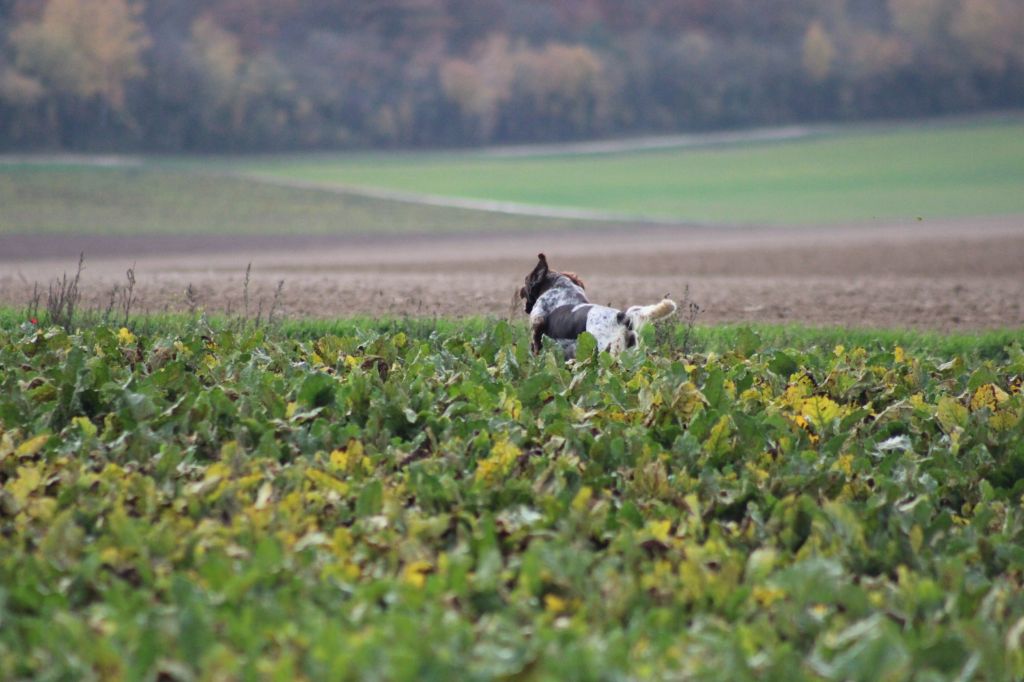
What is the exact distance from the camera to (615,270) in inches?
879

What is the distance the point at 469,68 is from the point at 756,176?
22.6 meters

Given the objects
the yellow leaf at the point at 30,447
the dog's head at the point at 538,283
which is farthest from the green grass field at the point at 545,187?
the yellow leaf at the point at 30,447

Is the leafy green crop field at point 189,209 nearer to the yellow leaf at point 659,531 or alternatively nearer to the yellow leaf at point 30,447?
the yellow leaf at point 30,447

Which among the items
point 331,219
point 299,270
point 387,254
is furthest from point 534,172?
point 299,270

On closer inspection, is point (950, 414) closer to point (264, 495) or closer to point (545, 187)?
point (264, 495)

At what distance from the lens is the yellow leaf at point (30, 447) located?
5688 millimetres

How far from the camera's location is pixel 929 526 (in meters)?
5.11

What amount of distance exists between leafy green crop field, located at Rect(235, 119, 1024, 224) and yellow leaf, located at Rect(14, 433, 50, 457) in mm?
33917

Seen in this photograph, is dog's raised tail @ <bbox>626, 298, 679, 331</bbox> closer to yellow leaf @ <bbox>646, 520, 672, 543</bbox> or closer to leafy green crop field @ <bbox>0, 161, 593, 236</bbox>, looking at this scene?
yellow leaf @ <bbox>646, 520, 672, 543</bbox>

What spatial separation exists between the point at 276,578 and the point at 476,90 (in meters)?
66.7

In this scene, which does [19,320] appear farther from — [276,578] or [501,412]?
[276,578]

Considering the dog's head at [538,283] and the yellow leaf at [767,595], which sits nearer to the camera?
the yellow leaf at [767,595]

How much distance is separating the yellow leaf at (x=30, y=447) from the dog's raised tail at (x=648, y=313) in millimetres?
3332

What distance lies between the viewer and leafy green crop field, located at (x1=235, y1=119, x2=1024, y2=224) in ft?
139
